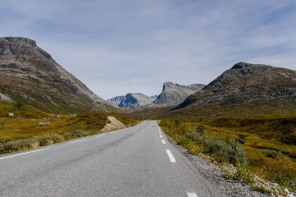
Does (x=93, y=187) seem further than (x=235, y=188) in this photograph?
No

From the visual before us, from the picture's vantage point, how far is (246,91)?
504 feet

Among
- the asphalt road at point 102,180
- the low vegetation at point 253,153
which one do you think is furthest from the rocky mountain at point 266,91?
the asphalt road at point 102,180

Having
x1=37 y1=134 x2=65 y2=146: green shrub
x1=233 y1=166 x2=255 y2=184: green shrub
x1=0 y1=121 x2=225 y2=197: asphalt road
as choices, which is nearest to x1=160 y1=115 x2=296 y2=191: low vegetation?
x1=233 y1=166 x2=255 y2=184: green shrub

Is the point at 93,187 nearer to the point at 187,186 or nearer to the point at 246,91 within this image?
the point at 187,186

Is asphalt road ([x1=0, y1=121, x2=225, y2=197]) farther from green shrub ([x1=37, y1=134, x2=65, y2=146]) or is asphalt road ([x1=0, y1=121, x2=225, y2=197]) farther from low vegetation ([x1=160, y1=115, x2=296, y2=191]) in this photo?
green shrub ([x1=37, y1=134, x2=65, y2=146])

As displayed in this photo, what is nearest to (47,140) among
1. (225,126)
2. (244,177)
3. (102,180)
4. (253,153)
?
(102,180)

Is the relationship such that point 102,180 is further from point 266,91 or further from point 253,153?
point 266,91

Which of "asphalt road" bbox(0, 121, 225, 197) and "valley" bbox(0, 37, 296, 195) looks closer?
"asphalt road" bbox(0, 121, 225, 197)

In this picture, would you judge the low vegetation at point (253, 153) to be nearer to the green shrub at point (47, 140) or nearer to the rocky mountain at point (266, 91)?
the green shrub at point (47, 140)

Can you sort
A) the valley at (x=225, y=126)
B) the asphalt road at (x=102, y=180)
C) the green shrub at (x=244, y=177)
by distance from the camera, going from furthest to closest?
1. the valley at (x=225, y=126)
2. the green shrub at (x=244, y=177)
3. the asphalt road at (x=102, y=180)

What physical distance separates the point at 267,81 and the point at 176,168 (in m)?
184

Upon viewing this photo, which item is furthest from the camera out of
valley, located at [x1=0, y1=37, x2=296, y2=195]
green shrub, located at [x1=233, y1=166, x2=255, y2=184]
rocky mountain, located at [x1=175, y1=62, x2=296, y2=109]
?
rocky mountain, located at [x1=175, y1=62, x2=296, y2=109]

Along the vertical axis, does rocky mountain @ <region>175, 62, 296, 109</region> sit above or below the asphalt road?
above

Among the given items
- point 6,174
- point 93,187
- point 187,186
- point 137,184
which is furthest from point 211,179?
point 6,174
